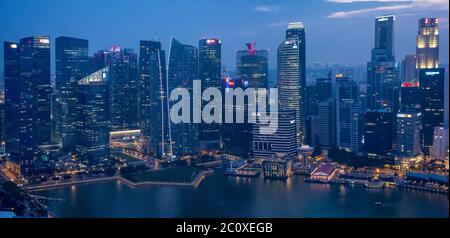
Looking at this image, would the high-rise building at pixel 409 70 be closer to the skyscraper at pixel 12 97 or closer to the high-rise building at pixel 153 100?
the high-rise building at pixel 153 100

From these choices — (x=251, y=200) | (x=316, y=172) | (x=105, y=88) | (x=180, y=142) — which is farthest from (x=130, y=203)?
(x=105, y=88)

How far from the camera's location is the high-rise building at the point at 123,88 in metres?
11.0

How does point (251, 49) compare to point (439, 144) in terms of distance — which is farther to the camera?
point (251, 49)

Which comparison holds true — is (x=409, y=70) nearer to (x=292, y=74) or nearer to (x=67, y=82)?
(x=292, y=74)

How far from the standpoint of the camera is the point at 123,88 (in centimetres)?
1142

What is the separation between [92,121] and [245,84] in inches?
128

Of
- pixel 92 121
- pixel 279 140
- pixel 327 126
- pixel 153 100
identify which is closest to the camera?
pixel 92 121

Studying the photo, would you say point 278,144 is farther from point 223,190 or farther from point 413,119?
point 223,190

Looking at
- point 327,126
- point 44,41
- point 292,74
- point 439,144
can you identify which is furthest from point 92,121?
point 439,144

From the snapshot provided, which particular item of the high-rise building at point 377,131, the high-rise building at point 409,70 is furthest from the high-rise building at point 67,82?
the high-rise building at point 409,70

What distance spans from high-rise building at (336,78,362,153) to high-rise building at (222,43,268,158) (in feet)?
5.57

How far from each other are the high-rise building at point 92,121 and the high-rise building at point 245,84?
2460 millimetres

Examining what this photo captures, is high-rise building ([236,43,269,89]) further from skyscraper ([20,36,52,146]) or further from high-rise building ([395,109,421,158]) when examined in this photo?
skyscraper ([20,36,52,146])

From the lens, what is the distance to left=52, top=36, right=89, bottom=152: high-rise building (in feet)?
31.0
